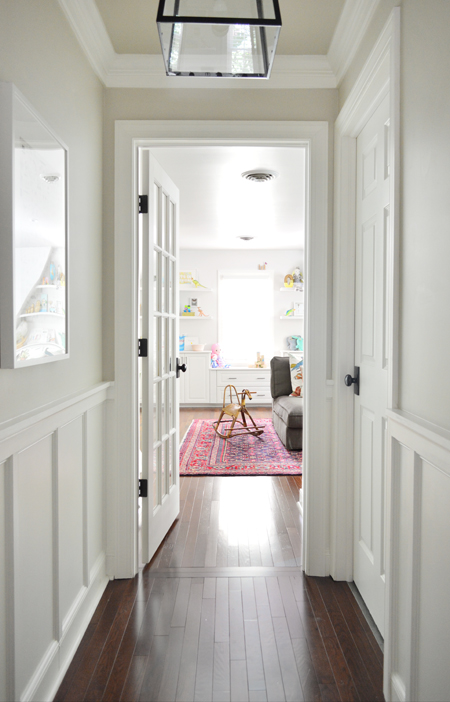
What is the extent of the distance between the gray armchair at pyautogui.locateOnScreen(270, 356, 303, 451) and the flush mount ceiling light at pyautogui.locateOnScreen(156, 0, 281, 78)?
11.8ft

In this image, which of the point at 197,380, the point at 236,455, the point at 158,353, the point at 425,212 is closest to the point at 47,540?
the point at 158,353

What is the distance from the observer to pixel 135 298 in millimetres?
2297

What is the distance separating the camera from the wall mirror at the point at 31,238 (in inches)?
47.6

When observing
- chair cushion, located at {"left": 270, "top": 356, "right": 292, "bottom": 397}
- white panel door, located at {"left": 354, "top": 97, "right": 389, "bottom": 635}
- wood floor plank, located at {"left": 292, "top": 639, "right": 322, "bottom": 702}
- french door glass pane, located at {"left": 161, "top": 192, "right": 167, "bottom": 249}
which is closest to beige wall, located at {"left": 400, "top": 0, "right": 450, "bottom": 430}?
white panel door, located at {"left": 354, "top": 97, "right": 389, "bottom": 635}

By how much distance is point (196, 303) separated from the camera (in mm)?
7625

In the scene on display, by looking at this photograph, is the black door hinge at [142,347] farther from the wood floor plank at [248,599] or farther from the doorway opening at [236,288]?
the doorway opening at [236,288]

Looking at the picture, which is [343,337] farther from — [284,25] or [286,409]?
[286,409]

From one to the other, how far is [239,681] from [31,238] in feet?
5.28

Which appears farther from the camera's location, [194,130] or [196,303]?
[196,303]

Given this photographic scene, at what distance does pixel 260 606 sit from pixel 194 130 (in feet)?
7.32

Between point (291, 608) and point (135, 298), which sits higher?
Answer: point (135, 298)

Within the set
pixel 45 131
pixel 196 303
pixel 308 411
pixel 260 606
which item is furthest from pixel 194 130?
pixel 196 303

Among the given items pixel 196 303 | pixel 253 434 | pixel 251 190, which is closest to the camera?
pixel 251 190

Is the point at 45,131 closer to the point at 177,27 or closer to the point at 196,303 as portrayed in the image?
the point at 177,27
